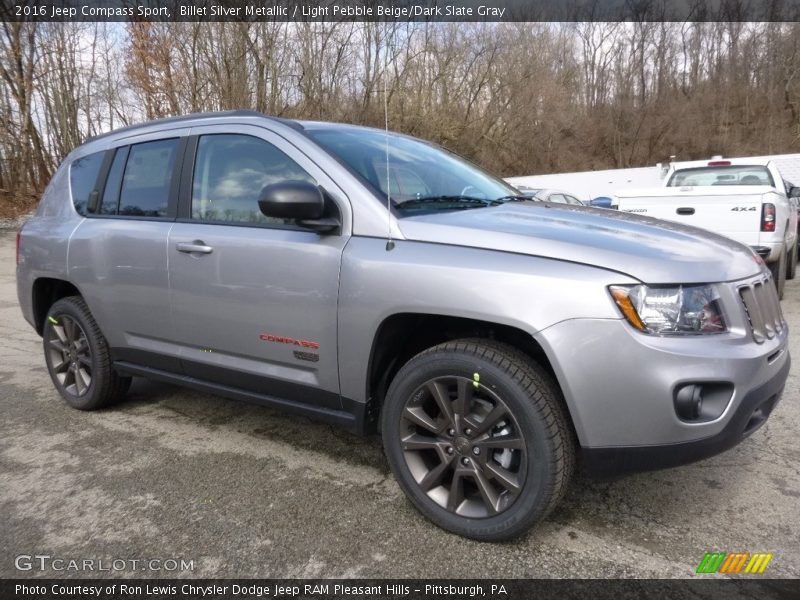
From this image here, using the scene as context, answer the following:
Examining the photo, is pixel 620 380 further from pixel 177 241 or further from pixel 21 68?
pixel 21 68

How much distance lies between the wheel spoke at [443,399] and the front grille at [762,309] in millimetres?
1179

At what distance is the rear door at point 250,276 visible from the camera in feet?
8.87

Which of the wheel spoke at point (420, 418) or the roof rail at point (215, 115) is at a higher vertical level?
the roof rail at point (215, 115)

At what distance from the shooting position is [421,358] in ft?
8.03

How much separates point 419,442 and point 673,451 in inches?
38.1

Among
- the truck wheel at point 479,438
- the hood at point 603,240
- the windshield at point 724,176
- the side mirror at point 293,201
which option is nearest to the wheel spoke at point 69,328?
the side mirror at point 293,201

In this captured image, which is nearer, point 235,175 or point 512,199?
point 235,175

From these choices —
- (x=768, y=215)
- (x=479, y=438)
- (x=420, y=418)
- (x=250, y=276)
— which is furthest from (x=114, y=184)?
(x=768, y=215)

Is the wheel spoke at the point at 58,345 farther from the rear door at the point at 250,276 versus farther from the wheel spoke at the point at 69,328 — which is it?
the rear door at the point at 250,276

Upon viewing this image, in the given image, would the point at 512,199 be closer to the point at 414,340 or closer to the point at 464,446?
the point at 414,340

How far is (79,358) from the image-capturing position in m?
4.04

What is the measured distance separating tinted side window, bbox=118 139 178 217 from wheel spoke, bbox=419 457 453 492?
2089mm

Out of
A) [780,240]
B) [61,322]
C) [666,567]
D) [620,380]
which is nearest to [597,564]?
[666,567]

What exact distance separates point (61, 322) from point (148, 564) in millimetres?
2460
